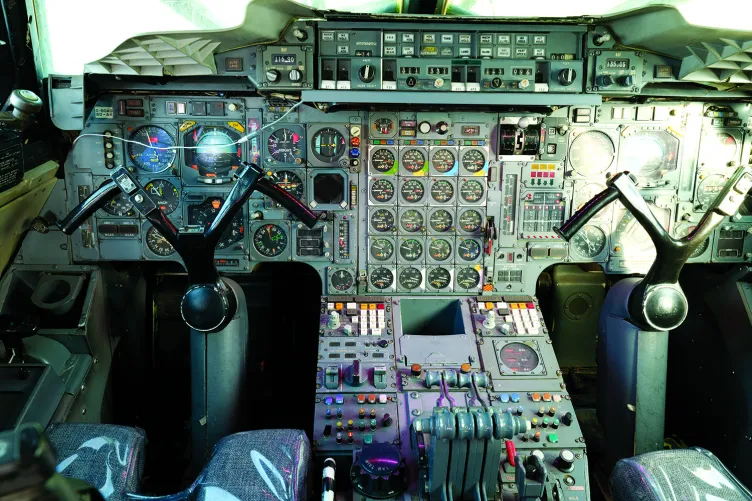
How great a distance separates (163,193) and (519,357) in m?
2.58

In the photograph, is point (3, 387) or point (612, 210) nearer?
point (3, 387)

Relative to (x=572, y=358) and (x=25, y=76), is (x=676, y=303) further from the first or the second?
(x=25, y=76)

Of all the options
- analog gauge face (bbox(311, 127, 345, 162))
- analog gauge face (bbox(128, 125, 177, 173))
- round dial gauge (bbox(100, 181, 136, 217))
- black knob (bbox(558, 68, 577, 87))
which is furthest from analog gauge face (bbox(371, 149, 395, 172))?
round dial gauge (bbox(100, 181, 136, 217))

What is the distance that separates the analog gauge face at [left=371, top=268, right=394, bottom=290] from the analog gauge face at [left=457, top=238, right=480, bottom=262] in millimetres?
505

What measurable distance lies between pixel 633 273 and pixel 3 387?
13.5ft

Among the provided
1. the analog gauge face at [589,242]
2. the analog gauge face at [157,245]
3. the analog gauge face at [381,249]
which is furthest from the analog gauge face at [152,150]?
the analog gauge face at [589,242]

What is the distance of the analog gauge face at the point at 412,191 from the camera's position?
13.5ft

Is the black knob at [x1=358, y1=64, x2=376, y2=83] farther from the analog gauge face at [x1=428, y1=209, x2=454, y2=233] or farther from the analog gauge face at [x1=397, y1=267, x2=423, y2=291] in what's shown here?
the analog gauge face at [x1=397, y1=267, x2=423, y2=291]

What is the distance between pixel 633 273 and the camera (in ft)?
14.4

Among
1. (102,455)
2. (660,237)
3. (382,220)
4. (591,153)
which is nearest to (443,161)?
(382,220)

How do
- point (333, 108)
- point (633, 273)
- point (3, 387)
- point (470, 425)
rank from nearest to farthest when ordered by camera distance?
point (470, 425) → point (3, 387) → point (333, 108) → point (633, 273)

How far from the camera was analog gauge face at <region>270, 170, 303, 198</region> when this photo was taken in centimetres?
409

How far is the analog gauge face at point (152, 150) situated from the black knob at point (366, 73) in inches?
53.2

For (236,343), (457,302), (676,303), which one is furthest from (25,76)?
(676,303)
